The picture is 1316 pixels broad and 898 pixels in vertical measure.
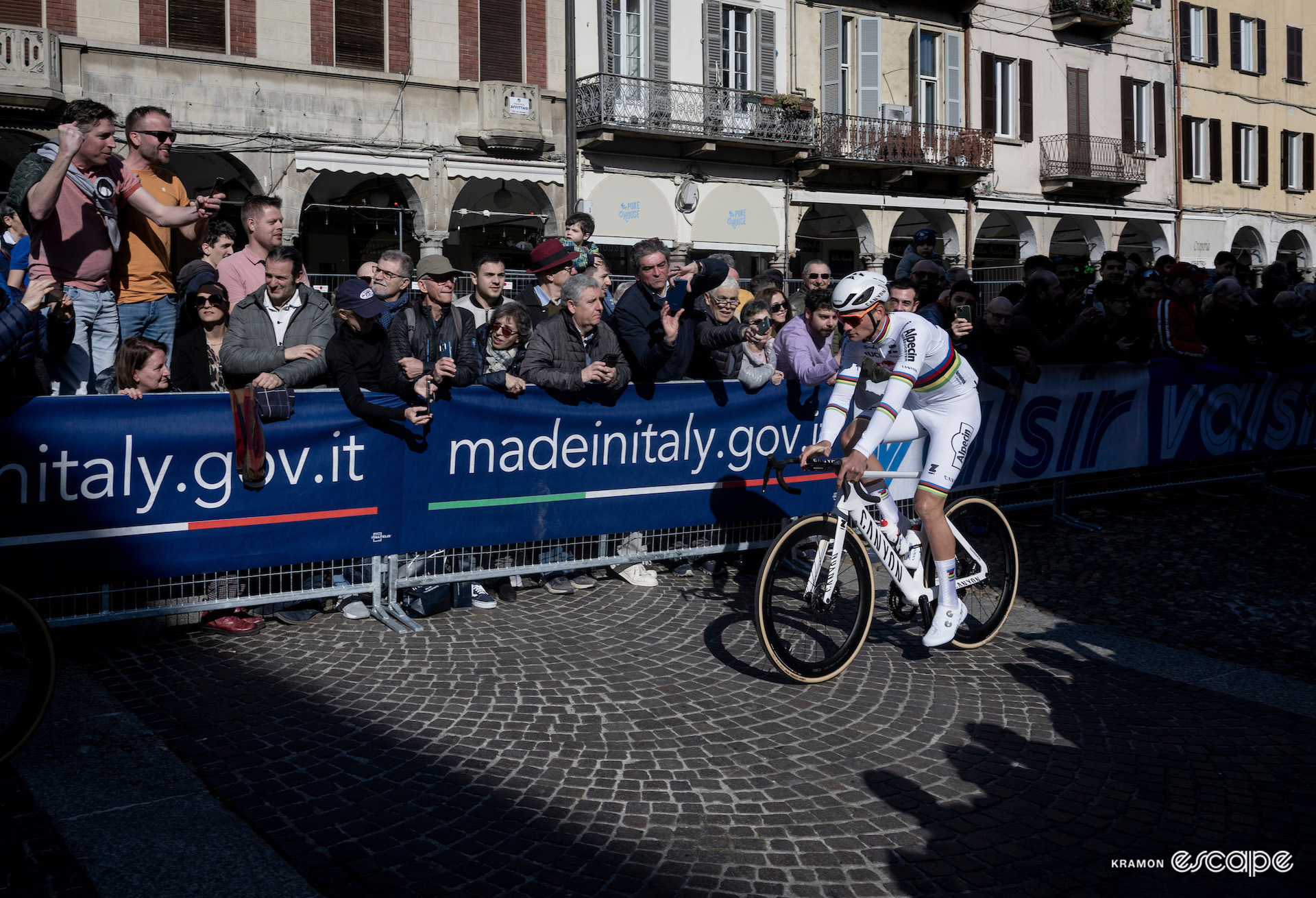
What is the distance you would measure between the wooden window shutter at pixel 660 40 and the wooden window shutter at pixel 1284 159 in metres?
24.9

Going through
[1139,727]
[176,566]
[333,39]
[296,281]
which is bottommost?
[1139,727]

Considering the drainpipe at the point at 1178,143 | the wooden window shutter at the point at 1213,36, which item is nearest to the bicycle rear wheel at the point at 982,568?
the drainpipe at the point at 1178,143

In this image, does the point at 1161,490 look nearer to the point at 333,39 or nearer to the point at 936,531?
the point at 936,531

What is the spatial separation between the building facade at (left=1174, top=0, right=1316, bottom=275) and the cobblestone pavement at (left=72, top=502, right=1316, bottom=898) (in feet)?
114

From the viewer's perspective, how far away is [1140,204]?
36125 millimetres

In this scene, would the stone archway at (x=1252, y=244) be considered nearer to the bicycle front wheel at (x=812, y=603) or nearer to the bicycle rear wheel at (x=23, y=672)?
the bicycle front wheel at (x=812, y=603)

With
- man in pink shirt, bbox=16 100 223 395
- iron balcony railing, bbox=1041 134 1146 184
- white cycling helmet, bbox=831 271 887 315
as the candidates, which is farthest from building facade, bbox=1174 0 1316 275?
man in pink shirt, bbox=16 100 223 395

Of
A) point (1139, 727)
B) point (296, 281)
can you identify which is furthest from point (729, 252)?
point (1139, 727)

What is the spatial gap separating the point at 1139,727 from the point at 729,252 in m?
24.4

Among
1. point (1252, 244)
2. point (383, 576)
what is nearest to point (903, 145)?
point (1252, 244)

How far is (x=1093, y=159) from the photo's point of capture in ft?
113

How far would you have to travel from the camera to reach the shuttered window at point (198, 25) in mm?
20906

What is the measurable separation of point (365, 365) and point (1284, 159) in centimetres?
4191

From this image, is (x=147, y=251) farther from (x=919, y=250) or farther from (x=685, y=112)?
(x=685, y=112)
